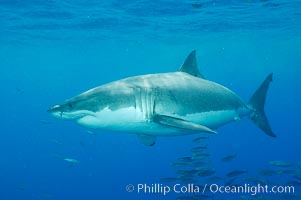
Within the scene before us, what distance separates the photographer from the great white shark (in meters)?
4.76

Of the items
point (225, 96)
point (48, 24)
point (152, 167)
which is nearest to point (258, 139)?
point (152, 167)

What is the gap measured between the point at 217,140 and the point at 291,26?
21.7 m

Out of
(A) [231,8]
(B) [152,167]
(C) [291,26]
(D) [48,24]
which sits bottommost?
(B) [152,167]

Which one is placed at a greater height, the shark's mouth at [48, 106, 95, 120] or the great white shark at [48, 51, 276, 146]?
the great white shark at [48, 51, 276, 146]

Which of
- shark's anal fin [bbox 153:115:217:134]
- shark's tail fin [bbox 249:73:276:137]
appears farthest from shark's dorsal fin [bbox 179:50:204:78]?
shark's anal fin [bbox 153:115:217:134]

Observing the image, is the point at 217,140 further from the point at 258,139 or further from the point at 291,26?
the point at 291,26

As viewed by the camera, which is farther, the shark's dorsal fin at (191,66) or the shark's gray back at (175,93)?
the shark's dorsal fin at (191,66)

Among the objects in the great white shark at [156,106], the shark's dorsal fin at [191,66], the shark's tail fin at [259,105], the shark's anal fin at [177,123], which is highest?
the shark's dorsal fin at [191,66]

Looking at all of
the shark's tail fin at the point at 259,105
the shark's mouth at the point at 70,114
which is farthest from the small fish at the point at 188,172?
the shark's mouth at the point at 70,114

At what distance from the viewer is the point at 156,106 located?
17.6 ft

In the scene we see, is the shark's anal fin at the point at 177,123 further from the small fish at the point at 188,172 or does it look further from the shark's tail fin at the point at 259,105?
the small fish at the point at 188,172

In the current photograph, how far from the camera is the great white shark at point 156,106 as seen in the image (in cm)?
476

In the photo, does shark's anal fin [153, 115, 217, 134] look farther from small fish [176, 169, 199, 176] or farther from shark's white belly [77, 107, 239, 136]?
small fish [176, 169, 199, 176]

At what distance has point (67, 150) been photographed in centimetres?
4625
